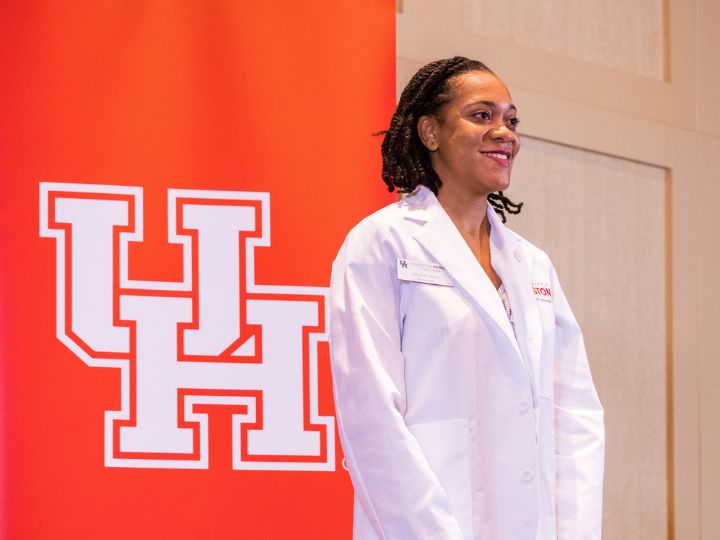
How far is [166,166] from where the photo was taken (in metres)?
2.52

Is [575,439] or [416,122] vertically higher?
[416,122]

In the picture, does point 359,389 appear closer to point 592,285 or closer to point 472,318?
point 472,318

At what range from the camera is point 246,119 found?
2582 mm

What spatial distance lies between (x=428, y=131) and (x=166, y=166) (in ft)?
2.19

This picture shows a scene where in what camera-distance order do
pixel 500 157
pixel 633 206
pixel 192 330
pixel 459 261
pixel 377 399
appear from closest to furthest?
pixel 377 399
pixel 459 261
pixel 500 157
pixel 192 330
pixel 633 206

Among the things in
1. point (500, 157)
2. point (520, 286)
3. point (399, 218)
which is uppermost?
point (500, 157)

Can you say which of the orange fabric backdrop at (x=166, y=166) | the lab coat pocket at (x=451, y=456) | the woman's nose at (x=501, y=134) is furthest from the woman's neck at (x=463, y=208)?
the orange fabric backdrop at (x=166, y=166)

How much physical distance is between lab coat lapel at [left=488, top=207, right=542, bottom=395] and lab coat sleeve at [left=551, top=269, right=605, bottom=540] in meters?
0.12

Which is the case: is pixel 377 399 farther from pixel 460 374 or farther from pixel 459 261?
pixel 459 261

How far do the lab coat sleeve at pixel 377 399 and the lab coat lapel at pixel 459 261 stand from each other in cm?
7

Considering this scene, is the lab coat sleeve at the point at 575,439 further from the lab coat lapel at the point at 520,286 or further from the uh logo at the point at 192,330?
the uh logo at the point at 192,330

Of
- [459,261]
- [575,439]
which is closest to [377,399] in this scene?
[459,261]

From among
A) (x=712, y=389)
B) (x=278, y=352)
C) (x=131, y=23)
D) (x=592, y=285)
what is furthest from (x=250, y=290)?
(x=712, y=389)

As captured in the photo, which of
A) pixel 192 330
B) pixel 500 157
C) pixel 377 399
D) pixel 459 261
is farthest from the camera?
pixel 192 330
